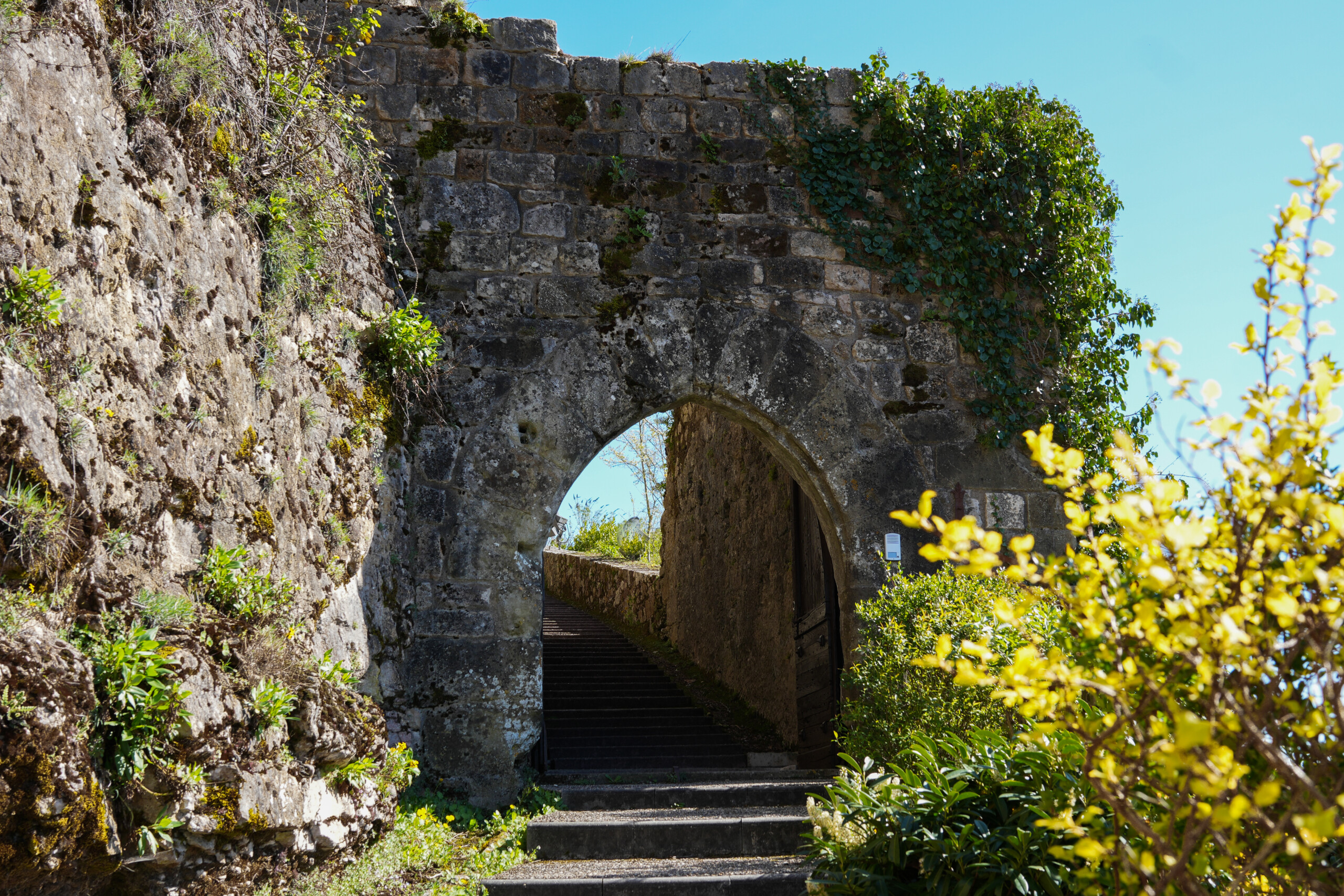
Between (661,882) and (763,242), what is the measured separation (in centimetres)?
332

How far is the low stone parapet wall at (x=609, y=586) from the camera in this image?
11.6 metres

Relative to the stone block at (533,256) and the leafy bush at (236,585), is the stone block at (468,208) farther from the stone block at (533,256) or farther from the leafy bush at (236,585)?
the leafy bush at (236,585)

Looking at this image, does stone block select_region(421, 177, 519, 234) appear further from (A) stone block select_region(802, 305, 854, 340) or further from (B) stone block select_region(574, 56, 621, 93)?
(A) stone block select_region(802, 305, 854, 340)

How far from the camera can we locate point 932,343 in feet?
18.0

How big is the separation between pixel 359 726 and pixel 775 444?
108 inches

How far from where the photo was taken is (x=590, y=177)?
17.4ft

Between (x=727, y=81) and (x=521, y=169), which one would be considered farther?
(x=727, y=81)

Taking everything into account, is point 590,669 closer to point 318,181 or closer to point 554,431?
point 554,431

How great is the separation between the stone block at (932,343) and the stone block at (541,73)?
237 centimetres

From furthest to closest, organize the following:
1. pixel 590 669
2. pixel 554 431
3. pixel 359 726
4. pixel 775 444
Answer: pixel 590 669 → pixel 775 444 → pixel 554 431 → pixel 359 726

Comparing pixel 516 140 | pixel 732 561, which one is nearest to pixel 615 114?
pixel 516 140

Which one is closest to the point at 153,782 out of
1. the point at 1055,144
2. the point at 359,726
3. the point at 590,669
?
the point at 359,726

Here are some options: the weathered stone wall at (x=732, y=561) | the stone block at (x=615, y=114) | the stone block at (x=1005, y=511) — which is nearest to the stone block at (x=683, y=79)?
the stone block at (x=615, y=114)

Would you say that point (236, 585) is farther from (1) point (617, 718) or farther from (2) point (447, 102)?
(1) point (617, 718)
